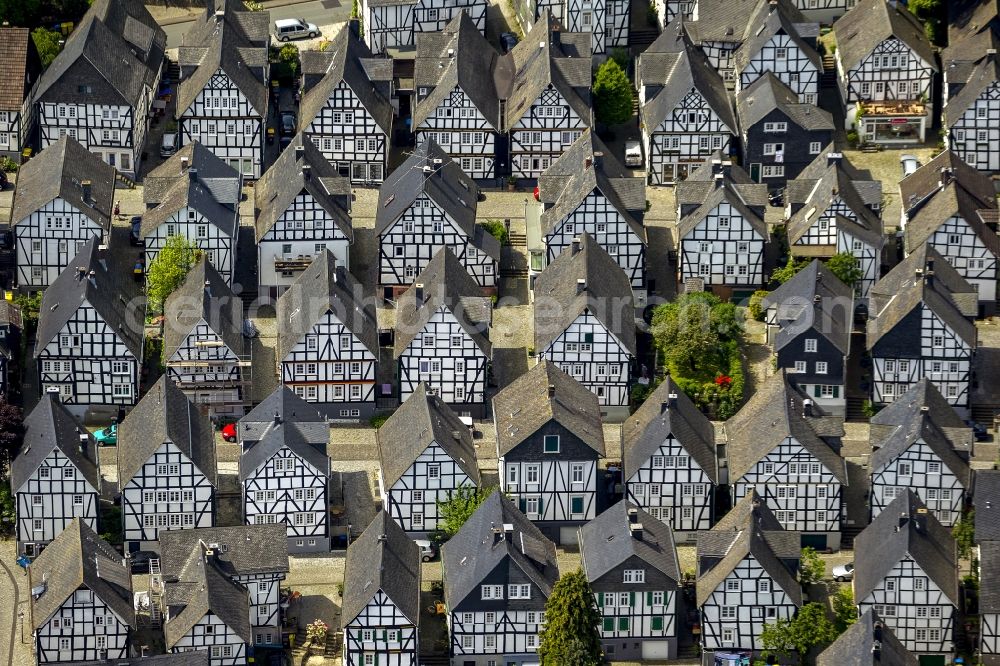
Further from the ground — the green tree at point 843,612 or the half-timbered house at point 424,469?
the half-timbered house at point 424,469

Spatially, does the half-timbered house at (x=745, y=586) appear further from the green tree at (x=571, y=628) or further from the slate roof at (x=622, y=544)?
the green tree at (x=571, y=628)

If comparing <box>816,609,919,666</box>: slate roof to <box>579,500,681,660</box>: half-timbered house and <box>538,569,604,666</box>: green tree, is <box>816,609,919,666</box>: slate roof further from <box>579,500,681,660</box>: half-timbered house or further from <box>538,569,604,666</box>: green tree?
<box>538,569,604,666</box>: green tree

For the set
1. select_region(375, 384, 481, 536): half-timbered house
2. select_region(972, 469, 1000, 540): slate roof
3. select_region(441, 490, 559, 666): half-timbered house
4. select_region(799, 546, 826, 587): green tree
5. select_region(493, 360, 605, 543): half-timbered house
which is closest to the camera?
select_region(441, 490, 559, 666): half-timbered house

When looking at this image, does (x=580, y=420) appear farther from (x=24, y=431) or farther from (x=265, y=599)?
(x=24, y=431)

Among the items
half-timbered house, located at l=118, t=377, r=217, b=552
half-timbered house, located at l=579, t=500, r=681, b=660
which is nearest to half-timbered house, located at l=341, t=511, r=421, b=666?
half-timbered house, located at l=579, t=500, r=681, b=660

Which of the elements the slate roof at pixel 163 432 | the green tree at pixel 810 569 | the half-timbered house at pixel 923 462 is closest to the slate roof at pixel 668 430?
the green tree at pixel 810 569

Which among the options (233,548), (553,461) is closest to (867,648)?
(553,461)

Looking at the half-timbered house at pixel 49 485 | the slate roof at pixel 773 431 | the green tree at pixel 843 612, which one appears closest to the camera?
the green tree at pixel 843 612
